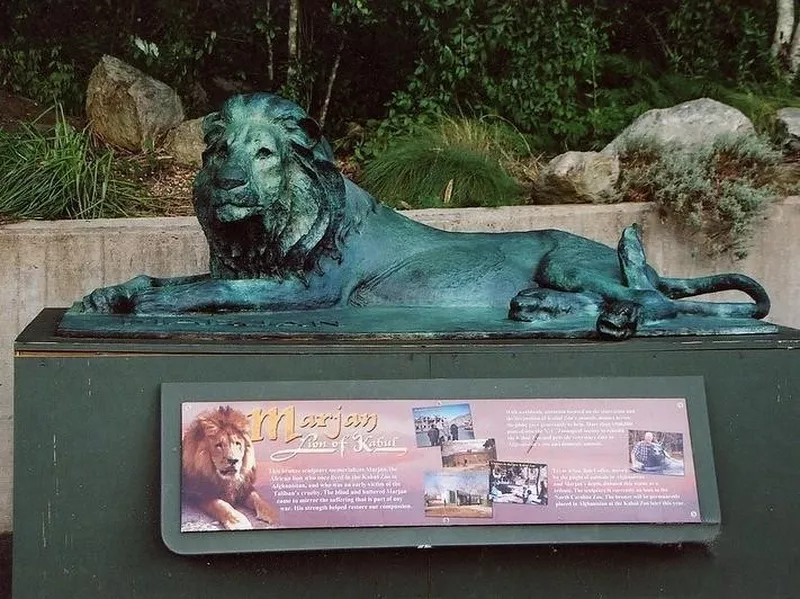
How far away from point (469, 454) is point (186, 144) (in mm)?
5346

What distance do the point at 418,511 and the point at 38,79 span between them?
23.2 feet

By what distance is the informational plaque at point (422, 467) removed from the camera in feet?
11.4

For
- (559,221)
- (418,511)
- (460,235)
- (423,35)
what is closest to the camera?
(418,511)

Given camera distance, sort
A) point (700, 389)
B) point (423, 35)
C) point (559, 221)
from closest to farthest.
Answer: point (700, 389) < point (559, 221) < point (423, 35)

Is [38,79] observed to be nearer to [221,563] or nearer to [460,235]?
[460,235]

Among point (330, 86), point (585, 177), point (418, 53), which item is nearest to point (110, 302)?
point (585, 177)

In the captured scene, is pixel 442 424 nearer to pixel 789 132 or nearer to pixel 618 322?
pixel 618 322

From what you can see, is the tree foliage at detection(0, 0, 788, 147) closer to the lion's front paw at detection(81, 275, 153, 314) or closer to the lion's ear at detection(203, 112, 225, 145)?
the lion's ear at detection(203, 112, 225, 145)

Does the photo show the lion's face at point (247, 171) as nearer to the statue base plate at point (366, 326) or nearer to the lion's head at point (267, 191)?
the lion's head at point (267, 191)

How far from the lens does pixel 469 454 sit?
11.7ft

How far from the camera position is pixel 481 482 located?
3549 mm

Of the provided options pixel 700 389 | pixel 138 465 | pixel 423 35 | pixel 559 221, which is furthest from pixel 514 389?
pixel 423 35

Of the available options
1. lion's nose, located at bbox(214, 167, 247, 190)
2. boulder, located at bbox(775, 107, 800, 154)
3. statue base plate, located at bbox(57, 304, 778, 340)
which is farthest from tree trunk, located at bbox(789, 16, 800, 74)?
lion's nose, located at bbox(214, 167, 247, 190)

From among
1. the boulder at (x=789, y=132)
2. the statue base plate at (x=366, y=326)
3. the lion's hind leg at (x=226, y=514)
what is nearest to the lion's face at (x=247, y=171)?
the statue base plate at (x=366, y=326)
